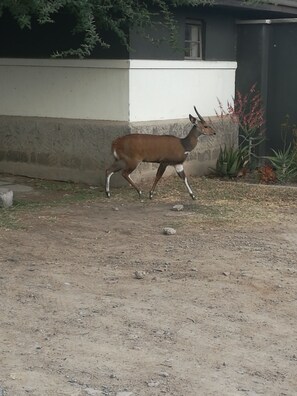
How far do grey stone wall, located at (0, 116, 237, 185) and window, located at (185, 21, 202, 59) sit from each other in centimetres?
121

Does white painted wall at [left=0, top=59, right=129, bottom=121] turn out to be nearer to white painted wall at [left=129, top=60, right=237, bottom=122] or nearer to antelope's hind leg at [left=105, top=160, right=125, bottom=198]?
white painted wall at [left=129, top=60, right=237, bottom=122]

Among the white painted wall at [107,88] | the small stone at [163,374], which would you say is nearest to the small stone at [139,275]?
the small stone at [163,374]

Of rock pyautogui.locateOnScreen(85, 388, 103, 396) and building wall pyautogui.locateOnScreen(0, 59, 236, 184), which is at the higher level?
building wall pyautogui.locateOnScreen(0, 59, 236, 184)

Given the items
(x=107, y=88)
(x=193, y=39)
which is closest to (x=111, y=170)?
(x=107, y=88)

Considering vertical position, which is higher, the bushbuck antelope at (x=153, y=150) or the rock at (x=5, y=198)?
the bushbuck antelope at (x=153, y=150)

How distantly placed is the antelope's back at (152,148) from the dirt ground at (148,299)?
69cm

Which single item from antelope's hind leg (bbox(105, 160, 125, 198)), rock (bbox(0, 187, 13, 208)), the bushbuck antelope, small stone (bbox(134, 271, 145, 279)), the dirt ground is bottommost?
the dirt ground

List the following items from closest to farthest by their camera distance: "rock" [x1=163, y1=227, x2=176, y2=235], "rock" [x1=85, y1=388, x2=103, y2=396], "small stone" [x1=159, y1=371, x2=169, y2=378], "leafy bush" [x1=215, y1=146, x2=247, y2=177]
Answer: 1. "rock" [x1=85, y1=388, x2=103, y2=396]
2. "small stone" [x1=159, y1=371, x2=169, y2=378]
3. "rock" [x1=163, y1=227, x2=176, y2=235]
4. "leafy bush" [x1=215, y1=146, x2=247, y2=177]

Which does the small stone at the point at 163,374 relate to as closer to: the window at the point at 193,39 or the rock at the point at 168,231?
the rock at the point at 168,231

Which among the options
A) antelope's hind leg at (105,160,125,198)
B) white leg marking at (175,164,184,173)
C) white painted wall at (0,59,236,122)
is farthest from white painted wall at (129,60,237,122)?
white leg marking at (175,164,184,173)

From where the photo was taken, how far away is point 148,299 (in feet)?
21.3

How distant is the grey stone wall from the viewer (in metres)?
12.3

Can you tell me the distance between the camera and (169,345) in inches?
215

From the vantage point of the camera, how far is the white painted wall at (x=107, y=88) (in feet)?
39.7
